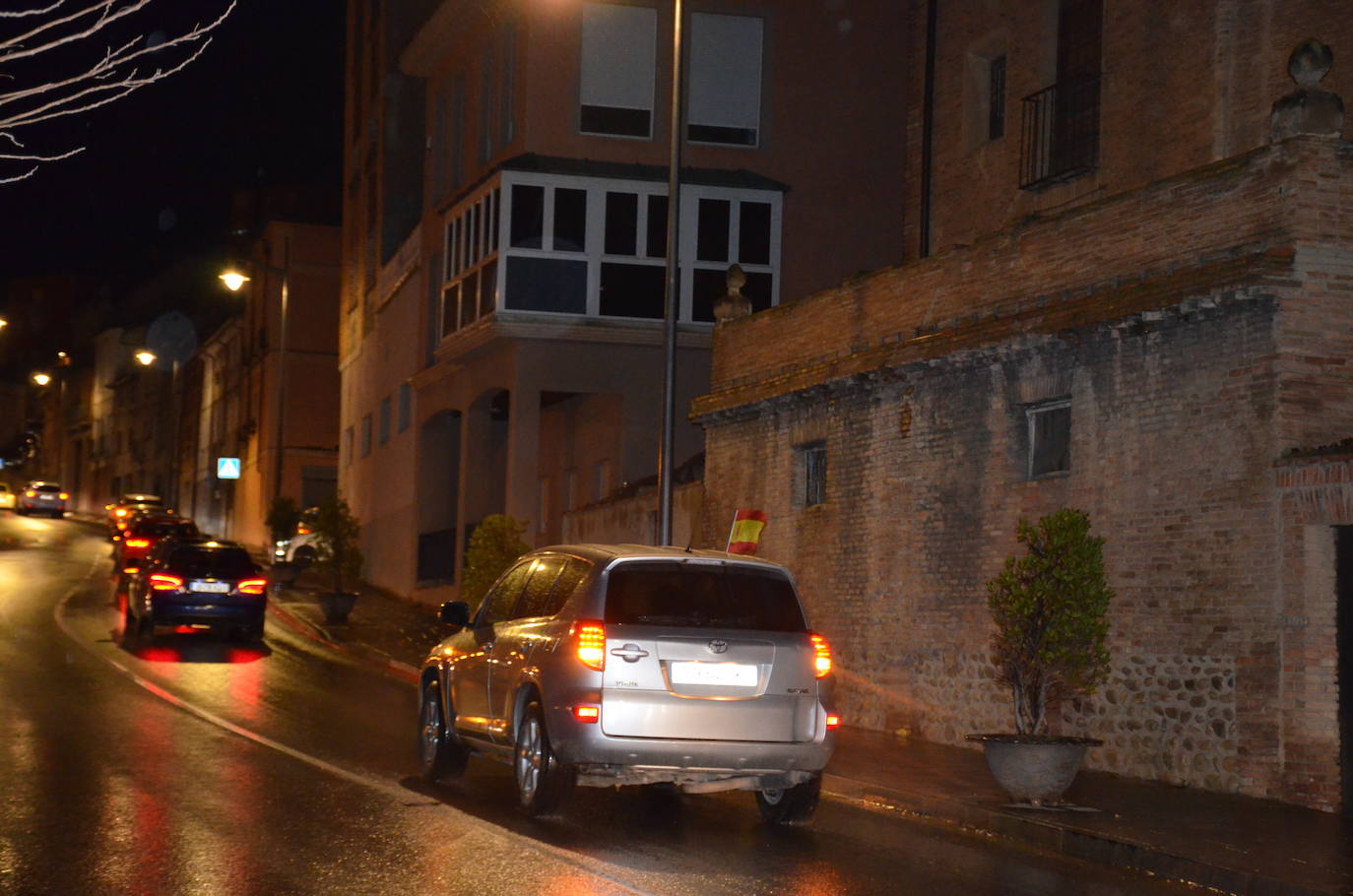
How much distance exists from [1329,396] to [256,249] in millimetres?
57338

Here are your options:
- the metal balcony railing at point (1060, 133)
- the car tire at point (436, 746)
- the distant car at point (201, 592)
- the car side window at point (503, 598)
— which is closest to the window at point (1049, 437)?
the metal balcony railing at point (1060, 133)

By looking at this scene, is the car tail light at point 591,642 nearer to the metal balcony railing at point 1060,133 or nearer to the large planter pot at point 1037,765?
the large planter pot at point 1037,765

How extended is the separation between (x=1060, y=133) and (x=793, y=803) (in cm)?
1204

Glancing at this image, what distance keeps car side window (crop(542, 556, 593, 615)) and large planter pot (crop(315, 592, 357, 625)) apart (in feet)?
67.5

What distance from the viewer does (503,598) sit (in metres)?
13.0

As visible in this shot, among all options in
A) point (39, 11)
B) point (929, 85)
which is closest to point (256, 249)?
point (929, 85)

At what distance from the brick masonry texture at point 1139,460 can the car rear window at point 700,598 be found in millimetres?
4001

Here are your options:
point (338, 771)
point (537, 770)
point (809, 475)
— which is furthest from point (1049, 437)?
point (338, 771)

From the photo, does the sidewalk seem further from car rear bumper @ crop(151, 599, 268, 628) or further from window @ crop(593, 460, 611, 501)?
window @ crop(593, 460, 611, 501)

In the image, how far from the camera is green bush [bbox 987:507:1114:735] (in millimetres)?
12852

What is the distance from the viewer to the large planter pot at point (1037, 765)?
1223cm

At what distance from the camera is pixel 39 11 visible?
22.9 ft

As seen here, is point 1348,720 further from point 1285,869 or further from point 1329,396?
point 1285,869

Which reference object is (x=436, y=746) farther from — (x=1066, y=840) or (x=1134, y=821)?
(x=1134, y=821)
